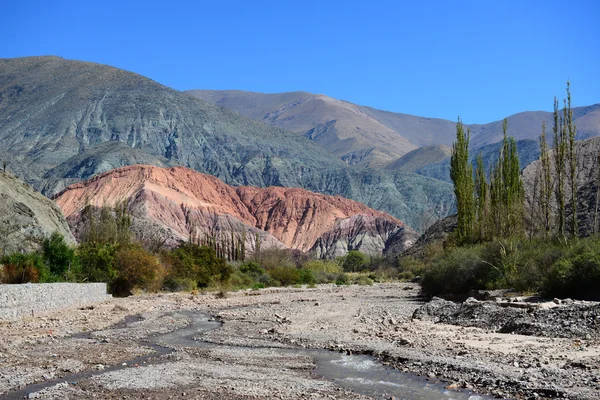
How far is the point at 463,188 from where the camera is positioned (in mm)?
41219

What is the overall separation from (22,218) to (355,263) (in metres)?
61.4

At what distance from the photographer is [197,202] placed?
126 meters

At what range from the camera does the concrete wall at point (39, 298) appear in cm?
2391

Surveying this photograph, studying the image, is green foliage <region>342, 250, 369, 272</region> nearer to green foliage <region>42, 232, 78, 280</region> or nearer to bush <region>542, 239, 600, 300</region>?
green foliage <region>42, 232, 78, 280</region>

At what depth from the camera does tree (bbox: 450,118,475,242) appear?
4078cm

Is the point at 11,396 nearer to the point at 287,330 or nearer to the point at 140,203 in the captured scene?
the point at 287,330

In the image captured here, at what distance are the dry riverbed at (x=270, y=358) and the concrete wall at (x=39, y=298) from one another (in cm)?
97

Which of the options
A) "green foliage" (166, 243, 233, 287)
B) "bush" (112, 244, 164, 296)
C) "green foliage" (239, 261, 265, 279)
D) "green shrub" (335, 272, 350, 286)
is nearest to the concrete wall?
"bush" (112, 244, 164, 296)

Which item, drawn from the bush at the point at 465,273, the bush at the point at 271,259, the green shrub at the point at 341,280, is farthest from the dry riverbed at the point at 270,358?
the bush at the point at 271,259

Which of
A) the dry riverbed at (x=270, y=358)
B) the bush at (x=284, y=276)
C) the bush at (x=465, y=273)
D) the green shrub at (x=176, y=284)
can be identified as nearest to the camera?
A: the dry riverbed at (x=270, y=358)

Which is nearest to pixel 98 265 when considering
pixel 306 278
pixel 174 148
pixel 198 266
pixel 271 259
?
pixel 198 266

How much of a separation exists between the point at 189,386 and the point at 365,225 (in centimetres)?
12293

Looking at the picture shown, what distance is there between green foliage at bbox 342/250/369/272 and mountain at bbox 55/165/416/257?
58.0ft

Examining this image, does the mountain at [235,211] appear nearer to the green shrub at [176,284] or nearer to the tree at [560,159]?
the green shrub at [176,284]
